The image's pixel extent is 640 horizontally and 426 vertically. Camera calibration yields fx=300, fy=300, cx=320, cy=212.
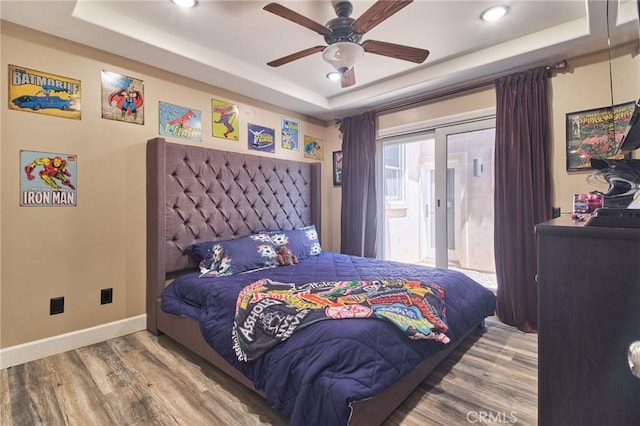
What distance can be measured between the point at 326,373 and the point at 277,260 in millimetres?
1698

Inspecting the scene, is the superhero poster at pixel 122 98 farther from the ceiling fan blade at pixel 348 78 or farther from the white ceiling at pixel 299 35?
the ceiling fan blade at pixel 348 78

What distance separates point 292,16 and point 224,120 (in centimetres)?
178

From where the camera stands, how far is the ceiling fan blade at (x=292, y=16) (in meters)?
1.67

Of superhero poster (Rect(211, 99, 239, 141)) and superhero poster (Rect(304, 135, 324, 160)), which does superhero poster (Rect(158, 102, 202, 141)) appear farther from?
superhero poster (Rect(304, 135, 324, 160))

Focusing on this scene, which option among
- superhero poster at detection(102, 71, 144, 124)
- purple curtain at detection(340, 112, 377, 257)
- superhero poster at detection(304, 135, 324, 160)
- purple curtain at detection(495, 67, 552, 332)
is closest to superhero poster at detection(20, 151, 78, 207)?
superhero poster at detection(102, 71, 144, 124)

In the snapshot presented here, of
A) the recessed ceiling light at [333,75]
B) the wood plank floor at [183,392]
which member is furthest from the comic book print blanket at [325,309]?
the recessed ceiling light at [333,75]

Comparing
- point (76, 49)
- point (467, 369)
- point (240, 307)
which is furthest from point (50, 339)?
point (467, 369)

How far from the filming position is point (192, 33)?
2.47 m

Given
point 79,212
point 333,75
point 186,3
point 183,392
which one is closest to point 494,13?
point 333,75

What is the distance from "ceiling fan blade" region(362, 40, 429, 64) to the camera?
207 cm

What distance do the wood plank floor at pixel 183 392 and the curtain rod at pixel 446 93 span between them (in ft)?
7.86

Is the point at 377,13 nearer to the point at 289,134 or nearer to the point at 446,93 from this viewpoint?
the point at 446,93

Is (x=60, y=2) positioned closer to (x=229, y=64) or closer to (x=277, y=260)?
(x=229, y=64)

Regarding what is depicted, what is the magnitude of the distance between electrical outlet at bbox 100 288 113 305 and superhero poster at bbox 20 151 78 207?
0.75m
